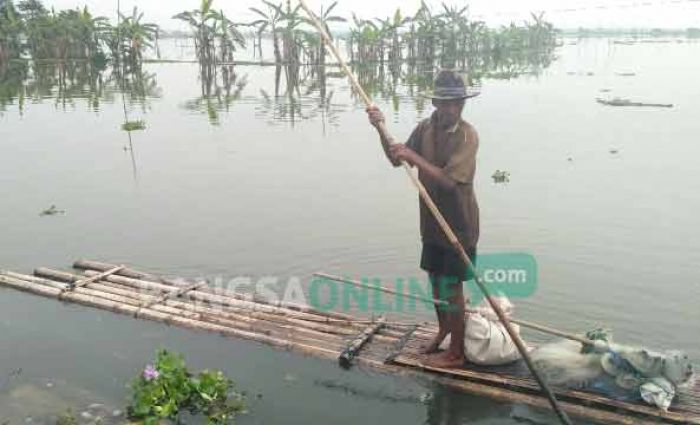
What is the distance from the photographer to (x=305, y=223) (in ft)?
26.6

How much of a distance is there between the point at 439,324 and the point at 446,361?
26 cm

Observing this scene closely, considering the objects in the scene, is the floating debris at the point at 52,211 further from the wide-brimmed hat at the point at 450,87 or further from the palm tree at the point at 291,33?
the palm tree at the point at 291,33

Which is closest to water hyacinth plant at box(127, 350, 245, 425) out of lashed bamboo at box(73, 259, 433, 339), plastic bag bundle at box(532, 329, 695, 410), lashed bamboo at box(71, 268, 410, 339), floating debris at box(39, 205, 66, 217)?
lashed bamboo at box(71, 268, 410, 339)

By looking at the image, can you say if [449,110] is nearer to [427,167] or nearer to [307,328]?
[427,167]

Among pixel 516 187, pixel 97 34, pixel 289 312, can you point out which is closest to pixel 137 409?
pixel 289 312

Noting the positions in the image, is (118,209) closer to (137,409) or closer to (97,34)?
(137,409)

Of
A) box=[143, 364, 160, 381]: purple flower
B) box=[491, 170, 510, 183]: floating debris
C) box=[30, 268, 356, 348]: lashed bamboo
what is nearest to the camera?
box=[143, 364, 160, 381]: purple flower

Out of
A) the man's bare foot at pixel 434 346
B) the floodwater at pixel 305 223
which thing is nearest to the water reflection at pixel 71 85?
the floodwater at pixel 305 223

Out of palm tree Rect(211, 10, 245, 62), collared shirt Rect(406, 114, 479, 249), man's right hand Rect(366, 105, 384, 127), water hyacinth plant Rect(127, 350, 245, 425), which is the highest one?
palm tree Rect(211, 10, 245, 62)

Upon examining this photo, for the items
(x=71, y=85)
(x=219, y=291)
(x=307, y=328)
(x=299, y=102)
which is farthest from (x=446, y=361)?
(x=71, y=85)

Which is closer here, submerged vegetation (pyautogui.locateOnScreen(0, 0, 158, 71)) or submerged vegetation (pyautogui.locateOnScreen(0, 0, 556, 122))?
submerged vegetation (pyautogui.locateOnScreen(0, 0, 556, 122))

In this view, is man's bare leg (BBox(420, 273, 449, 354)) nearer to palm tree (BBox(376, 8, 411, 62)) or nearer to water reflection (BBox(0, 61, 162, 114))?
water reflection (BBox(0, 61, 162, 114))

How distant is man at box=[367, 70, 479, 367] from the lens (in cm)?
367

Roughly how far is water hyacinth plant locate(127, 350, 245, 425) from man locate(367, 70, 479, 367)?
51.6 inches
